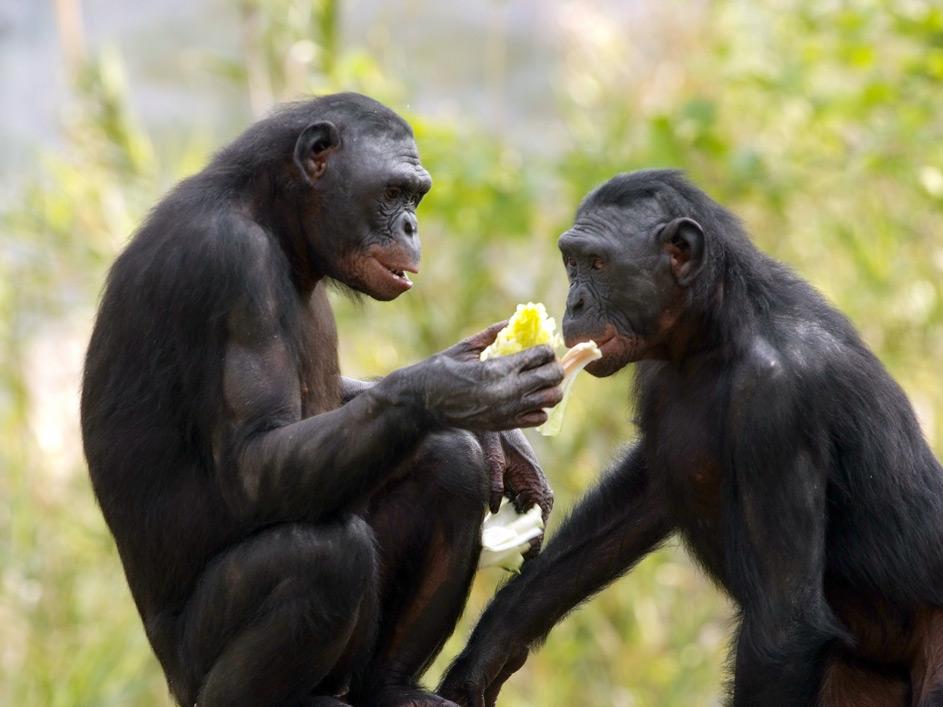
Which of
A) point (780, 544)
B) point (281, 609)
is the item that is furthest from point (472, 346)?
point (780, 544)

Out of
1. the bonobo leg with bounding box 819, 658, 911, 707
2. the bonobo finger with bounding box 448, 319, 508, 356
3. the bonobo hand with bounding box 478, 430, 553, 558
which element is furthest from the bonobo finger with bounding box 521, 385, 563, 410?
the bonobo leg with bounding box 819, 658, 911, 707

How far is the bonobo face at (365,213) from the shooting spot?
5.53 meters

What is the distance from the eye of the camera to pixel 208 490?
17.2 feet

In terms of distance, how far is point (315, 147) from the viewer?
558 centimetres

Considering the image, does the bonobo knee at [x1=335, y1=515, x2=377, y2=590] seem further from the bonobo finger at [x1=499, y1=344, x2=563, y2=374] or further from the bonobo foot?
the bonobo finger at [x1=499, y1=344, x2=563, y2=374]

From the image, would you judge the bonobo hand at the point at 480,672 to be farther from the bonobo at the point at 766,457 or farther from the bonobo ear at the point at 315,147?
the bonobo ear at the point at 315,147

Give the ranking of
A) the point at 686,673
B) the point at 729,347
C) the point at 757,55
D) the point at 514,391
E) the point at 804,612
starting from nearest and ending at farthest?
the point at 514,391 → the point at 804,612 → the point at 729,347 → the point at 686,673 → the point at 757,55

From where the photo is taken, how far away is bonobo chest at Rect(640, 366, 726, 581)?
5.59 meters

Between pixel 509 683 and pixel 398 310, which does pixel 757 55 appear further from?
pixel 509 683

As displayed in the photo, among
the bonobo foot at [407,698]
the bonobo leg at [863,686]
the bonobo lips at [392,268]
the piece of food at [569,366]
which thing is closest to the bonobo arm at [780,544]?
the bonobo leg at [863,686]

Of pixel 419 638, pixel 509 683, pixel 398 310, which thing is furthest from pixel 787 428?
pixel 509 683

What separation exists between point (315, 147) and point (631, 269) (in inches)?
58.5

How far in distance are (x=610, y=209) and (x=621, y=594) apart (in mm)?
7217

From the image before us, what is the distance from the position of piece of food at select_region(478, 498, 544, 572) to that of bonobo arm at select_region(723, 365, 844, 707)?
41.7 inches
